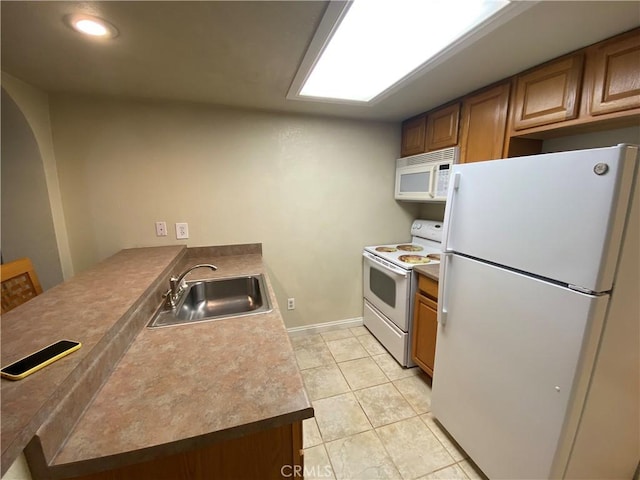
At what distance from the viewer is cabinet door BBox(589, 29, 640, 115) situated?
1.12 m

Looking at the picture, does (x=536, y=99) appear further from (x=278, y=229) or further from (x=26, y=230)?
(x=26, y=230)

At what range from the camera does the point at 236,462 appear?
2.49 ft

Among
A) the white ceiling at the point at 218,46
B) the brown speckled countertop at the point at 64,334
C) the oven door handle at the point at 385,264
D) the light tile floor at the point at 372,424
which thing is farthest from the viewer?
the oven door handle at the point at 385,264

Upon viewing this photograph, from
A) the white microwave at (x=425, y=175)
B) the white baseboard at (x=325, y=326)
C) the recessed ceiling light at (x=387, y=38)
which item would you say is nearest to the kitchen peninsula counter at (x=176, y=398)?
the recessed ceiling light at (x=387, y=38)

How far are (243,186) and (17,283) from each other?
150cm

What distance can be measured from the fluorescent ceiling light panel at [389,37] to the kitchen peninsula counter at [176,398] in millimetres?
1379

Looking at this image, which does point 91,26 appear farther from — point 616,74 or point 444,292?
point 616,74

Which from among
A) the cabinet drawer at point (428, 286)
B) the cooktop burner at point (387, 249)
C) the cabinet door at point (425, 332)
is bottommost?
the cabinet door at point (425, 332)

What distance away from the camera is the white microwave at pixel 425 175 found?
Answer: 213 cm

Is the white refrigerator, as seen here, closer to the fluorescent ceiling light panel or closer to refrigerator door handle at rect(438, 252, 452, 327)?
refrigerator door handle at rect(438, 252, 452, 327)

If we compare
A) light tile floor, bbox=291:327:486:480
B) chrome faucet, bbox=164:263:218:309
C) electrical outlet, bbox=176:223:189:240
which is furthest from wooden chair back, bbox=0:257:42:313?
light tile floor, bbox=291:327:486:480

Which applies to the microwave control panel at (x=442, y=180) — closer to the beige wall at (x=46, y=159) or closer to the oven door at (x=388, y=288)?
the oven door at (x=388, y=288)

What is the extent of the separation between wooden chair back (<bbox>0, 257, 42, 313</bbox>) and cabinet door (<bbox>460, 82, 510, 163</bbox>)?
2.86 meters

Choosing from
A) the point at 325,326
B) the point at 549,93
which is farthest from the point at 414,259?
the point at 549,93
